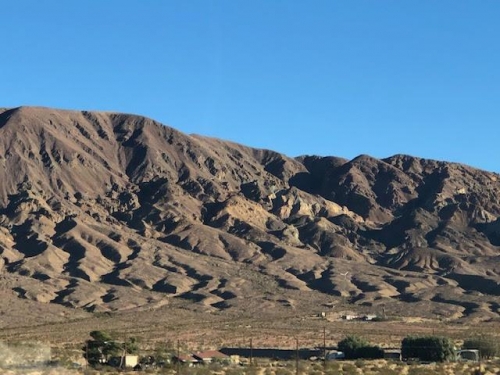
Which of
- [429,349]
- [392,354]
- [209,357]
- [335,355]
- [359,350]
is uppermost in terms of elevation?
[429,349]

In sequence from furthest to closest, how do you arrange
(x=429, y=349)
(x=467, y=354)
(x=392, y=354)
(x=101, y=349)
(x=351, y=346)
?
(x=351, y=346) → (x=392, y=354) → (x=467, y=354) → (x=429, y=349) → (x=101, y=349)

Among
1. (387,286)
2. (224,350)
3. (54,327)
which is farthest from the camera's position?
(387,286)

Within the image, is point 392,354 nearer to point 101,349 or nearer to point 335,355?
point 335,355

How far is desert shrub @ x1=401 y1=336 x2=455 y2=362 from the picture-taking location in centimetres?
7738

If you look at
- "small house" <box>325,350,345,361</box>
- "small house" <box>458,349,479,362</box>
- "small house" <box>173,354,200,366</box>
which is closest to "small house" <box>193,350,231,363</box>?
"small house" <box>173,354,200,366</box>

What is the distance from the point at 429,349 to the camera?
79.2m

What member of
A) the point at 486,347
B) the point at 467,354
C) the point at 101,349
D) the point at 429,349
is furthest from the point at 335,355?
the point at 101,349

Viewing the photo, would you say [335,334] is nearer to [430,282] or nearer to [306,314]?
[306,314]

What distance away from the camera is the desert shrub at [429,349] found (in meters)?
77.4

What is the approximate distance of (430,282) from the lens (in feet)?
648

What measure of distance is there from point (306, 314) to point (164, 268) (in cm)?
4606

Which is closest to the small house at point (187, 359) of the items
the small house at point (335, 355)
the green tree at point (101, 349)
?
the green tree at point (101, 349)

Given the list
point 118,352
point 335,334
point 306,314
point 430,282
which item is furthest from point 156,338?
point 430,282

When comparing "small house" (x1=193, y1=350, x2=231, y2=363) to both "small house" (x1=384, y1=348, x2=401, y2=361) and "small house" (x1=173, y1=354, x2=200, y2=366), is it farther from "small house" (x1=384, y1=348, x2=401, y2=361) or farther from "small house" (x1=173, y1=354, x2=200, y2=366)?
"small house" (x1=384, y1=348, x2=401, y2=361)
